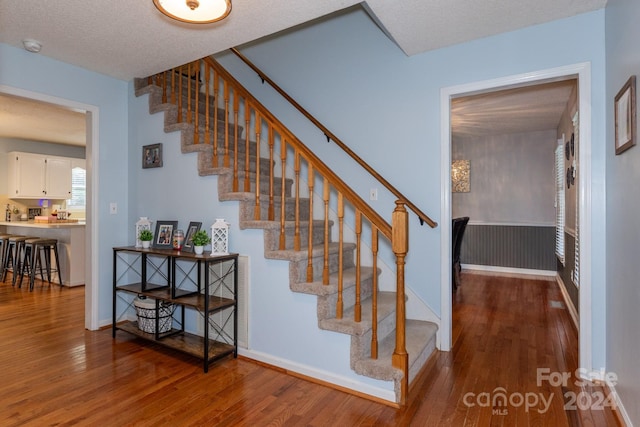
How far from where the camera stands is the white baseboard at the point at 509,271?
19.6ft

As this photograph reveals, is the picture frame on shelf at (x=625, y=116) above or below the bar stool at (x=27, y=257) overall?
above

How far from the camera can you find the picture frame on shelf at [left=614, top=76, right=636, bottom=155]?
68.7 inches

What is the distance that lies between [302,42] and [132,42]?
1677 millimetres

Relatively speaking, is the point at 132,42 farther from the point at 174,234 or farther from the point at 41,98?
the point at 174,234

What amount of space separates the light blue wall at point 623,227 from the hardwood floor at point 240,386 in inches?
13.5

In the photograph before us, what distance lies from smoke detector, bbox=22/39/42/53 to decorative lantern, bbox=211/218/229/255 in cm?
201

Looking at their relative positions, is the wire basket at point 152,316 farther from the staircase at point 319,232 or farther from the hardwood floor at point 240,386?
the staircase at point 319,232

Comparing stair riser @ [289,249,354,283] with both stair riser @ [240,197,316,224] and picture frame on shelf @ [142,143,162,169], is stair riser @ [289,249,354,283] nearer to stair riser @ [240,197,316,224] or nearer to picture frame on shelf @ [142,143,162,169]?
stair riser @ [240,197,316,224]

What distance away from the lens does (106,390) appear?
2264 millimetres

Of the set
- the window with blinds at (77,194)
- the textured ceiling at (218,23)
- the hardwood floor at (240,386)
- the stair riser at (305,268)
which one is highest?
the textured ceiling at (218,23)

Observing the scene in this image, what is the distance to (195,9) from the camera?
189 cm

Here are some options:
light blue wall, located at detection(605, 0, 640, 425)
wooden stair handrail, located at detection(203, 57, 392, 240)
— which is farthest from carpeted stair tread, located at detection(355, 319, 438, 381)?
light blue wall, located at detection(605, 0, 640, 425)

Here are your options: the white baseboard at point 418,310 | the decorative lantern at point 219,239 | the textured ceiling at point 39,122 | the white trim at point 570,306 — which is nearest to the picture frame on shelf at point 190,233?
the decorative lantern at point 219,239

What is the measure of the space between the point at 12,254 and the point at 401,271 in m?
6.56
